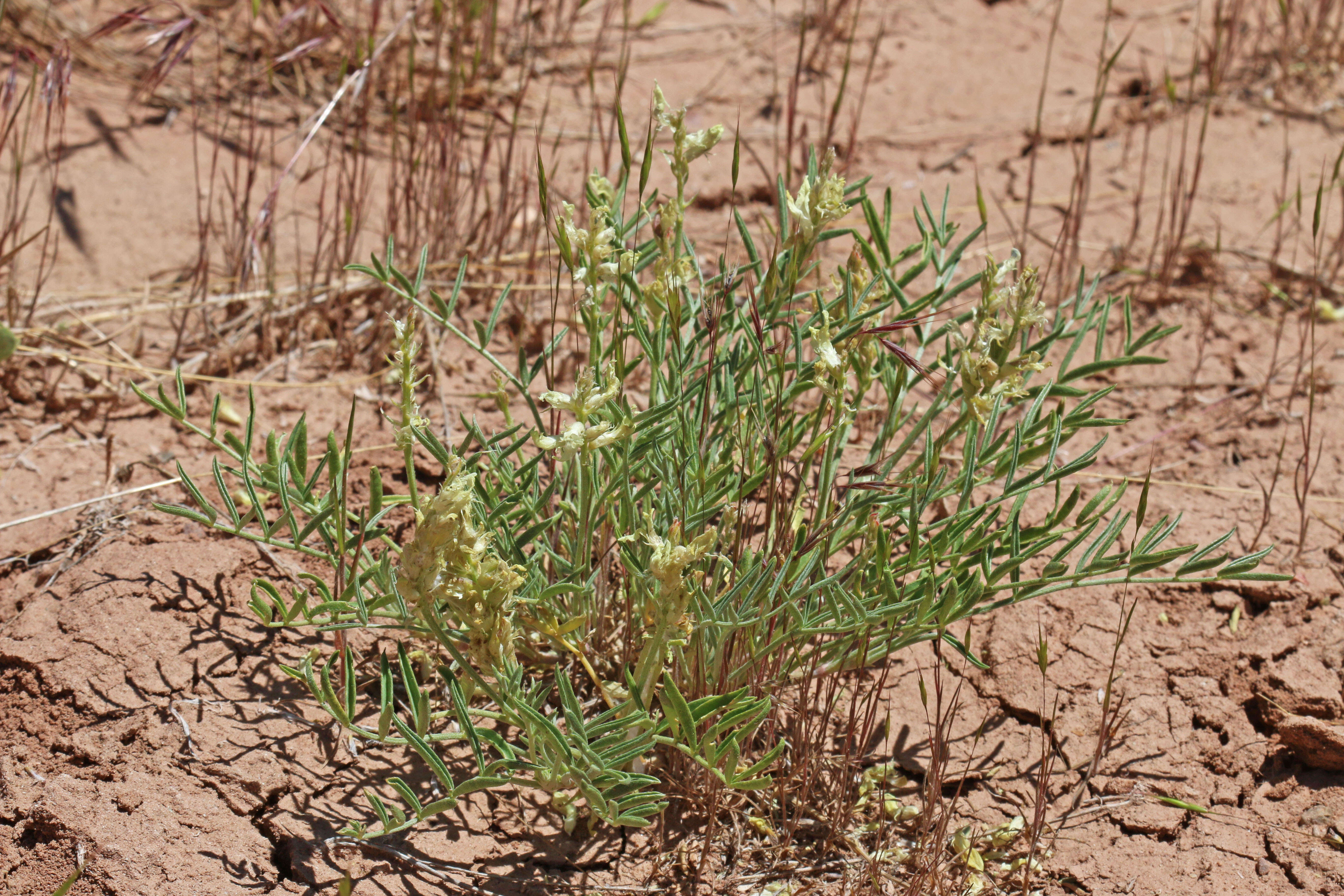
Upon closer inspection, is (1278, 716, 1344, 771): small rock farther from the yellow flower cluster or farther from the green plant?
the yellow flower cluster

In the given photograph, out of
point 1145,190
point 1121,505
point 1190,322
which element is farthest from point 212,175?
point 1145,190

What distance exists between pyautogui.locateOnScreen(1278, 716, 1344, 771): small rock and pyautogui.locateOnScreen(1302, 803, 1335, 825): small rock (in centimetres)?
8

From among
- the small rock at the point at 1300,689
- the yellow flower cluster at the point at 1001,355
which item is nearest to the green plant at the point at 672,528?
the yellow flower cluster at the point at 1001,355

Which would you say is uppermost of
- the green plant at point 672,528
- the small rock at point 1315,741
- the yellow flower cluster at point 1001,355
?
the yellow flower cluster at point 1001,355

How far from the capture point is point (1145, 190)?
3475 mm

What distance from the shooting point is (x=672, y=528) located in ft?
4.29

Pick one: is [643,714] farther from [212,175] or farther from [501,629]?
[212,175]

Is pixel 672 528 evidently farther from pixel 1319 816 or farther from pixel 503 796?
pixel 1319 816

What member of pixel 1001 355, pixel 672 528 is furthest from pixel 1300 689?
pixel 672 528

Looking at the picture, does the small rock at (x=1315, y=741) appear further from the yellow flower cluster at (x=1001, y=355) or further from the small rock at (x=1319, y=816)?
the yellow flower cluster at (x=1001, y=355)

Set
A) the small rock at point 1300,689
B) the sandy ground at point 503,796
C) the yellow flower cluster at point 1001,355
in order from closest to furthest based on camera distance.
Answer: the yellow flower cluster at point 1001,355, the sandy ground at point 503,796, the small rock at point 1300,689

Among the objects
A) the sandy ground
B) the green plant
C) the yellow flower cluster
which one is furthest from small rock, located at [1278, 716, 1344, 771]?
the yellow flower cluster

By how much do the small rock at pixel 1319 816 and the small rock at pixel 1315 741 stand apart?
8cm

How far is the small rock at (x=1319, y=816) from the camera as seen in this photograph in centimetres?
182
